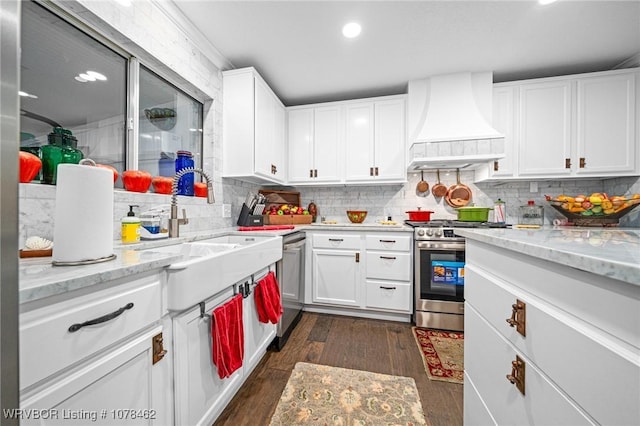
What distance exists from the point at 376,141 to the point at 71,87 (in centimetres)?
262

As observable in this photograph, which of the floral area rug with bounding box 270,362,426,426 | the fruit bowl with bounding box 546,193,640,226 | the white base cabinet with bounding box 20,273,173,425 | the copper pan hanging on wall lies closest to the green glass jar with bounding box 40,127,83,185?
the white base cabinet with bounding box 20,273,173,425

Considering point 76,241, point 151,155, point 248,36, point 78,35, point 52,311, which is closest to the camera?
point 52,311

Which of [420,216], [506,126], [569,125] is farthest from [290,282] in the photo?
[569,125]

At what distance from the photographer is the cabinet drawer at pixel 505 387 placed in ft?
1.91

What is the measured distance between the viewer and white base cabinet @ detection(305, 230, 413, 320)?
2.50m

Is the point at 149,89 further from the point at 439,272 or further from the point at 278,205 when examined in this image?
the point at 439,272

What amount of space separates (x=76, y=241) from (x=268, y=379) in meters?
1.41

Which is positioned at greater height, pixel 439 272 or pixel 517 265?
pixel 517 265

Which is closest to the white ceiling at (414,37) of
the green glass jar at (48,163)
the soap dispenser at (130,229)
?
the green glass jar at (48,163)

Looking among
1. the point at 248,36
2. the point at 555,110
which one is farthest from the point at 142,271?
the point at 555,110

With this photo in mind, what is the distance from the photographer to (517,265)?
0.77m

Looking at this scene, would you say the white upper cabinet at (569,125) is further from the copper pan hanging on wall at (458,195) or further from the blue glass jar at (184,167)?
the blue glass jar at (184,167)

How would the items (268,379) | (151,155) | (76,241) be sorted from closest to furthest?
(76,241), (268,379), (151,155)

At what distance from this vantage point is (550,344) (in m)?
0.61
